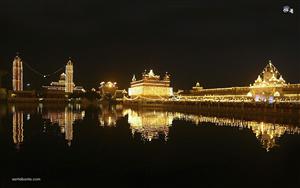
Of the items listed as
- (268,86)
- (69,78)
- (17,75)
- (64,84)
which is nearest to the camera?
(268,86)

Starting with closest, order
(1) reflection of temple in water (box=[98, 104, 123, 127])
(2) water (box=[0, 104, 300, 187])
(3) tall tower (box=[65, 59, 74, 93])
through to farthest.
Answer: (2) water (box=[0, 104, 300, 187])
(1) reflection of temple in water (box=[98, 104, 123, 127])
(3) tall tower (box=[65, 59, 74, 93])

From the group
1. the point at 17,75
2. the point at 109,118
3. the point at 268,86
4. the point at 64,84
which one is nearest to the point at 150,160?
the point at 109,118

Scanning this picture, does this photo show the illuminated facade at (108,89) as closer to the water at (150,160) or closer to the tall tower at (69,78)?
the tall tower at (69,78)

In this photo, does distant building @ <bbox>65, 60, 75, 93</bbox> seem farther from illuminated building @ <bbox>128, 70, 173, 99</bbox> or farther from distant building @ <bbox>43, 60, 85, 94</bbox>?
illuminated building @ <bbox>128, 70, 173, 99</bbox>

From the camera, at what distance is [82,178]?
35.2 ft

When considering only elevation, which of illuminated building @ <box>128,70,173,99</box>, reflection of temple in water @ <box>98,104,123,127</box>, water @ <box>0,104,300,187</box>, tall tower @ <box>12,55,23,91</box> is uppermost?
tall tower @ <box>12,55,23,91</box>

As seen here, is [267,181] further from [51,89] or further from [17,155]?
[51,89]

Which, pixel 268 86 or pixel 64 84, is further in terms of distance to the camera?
pixel 64 84

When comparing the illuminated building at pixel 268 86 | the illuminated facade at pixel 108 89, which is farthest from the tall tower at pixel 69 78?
the illuminated building at pixel 268 86

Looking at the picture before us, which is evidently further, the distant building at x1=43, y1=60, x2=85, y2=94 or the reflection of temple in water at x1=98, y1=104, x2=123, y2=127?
the distant building at x1=43, y1=60, x2=85, y2=94

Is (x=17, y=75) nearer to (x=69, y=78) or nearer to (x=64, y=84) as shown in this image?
(x=69, y=78)

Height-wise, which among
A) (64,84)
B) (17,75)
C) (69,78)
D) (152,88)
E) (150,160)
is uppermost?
(69,78)

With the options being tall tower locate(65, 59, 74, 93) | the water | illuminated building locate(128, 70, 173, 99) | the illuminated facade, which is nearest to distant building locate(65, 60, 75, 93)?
tall tower locate(65, 59, 74, 93)

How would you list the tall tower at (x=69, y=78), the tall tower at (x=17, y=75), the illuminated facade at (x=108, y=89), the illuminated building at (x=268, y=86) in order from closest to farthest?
the illuminated building at (x=268, y=86)
the tall tower at (x=17, y=75)
the illuminated facade at (x=108, y=89)
the tall tower at (x=69, y=78)
